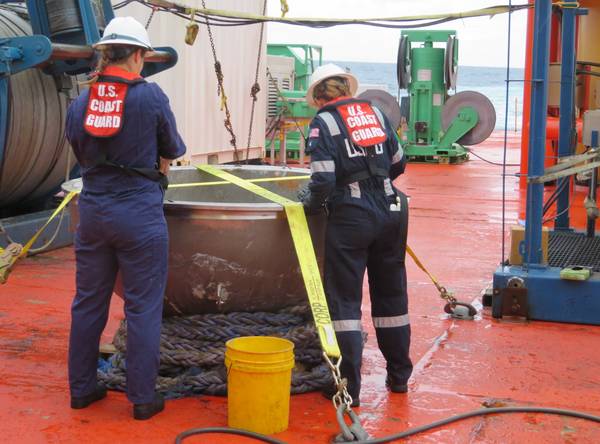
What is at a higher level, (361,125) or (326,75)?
(326,75)

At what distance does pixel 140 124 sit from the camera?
4113 mm

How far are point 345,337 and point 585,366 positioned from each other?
1.66 m

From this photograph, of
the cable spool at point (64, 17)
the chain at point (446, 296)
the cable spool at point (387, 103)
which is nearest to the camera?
the chain at point (446, 296)

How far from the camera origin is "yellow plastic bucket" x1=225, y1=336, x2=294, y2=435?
400 centimetres

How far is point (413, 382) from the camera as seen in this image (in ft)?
16.0

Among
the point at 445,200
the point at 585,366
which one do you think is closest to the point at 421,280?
the point at 585,366

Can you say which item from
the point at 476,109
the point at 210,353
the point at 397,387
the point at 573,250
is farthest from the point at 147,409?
the point at 476,109

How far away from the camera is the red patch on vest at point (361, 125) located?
443 cm

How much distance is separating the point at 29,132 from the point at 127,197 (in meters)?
3.99

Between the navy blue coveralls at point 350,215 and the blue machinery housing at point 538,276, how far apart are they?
185 centimetres

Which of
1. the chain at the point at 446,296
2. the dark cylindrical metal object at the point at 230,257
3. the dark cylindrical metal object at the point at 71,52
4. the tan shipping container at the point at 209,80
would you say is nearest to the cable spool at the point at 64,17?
the dark cylindrical metal object at the point at 71,52

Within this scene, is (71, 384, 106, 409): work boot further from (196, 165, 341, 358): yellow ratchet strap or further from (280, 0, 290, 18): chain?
(280, 0, 290, 18): chain

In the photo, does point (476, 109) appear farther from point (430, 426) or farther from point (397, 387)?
point (430, 426)

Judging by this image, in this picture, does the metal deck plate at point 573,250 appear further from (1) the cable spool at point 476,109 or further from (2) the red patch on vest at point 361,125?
(1) the cable spool at point 476,109
